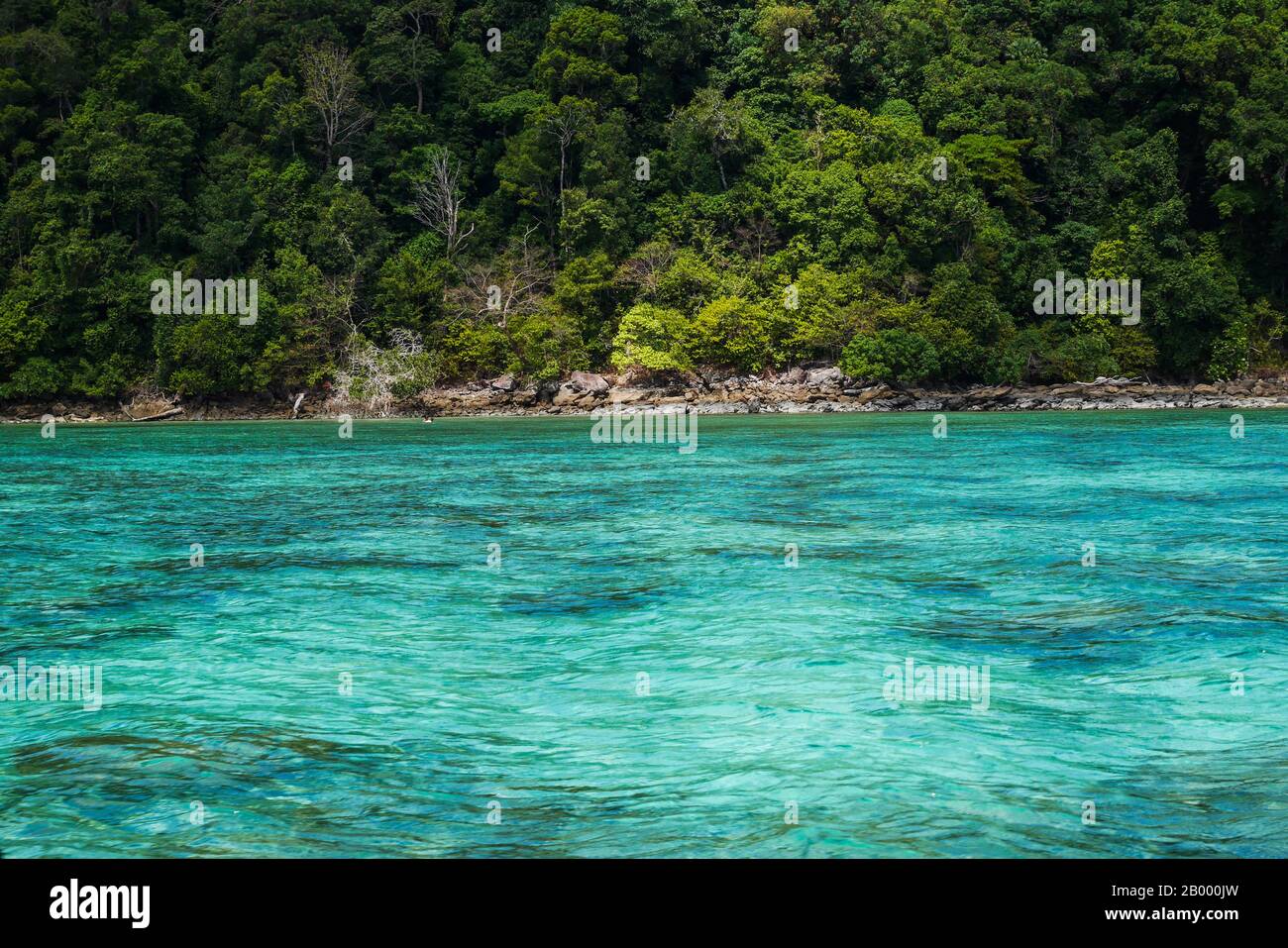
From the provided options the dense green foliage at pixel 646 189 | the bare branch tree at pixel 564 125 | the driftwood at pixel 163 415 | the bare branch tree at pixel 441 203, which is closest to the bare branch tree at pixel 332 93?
the dense green foliage at pixel 646 189

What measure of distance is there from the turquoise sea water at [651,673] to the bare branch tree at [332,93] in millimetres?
41277

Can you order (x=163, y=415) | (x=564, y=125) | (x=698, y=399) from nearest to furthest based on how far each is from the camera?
(x=163, y=415) < (x=698, y=399) < (x=564, y=125)

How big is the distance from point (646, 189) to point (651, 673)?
50.5m

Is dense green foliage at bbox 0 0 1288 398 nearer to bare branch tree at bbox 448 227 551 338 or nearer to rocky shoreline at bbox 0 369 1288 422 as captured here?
bare branch tree at bbox 448 227 551 338

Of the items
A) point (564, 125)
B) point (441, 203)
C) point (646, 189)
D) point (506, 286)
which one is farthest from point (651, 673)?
point (646, 189)

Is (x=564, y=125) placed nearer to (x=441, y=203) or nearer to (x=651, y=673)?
(x=441, y=203)

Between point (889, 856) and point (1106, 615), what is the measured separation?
18.3ft

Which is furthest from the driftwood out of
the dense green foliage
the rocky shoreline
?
the dense green foliage

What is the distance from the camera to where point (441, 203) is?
55.1 meters

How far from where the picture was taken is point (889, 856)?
16.8 ft

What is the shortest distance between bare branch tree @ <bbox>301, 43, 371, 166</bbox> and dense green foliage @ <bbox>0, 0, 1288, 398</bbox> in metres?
0.17

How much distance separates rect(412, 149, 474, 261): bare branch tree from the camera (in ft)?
178

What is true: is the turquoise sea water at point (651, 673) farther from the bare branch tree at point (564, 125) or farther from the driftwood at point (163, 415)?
the bare branch tree at point (564, 125)

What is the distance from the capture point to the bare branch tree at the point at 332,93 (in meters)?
55.9
